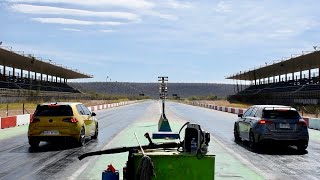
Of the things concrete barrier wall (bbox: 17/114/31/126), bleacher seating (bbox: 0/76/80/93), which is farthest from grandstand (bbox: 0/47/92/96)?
concrete barrier wall (bbox: 17/114/31/126)

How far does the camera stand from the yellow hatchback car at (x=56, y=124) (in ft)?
54.4

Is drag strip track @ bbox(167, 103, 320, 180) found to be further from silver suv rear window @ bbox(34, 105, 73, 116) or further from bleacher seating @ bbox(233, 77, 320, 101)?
bleacher seating @ bbox(233, 77, 320, 101)

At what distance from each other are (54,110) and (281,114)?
26.2ft

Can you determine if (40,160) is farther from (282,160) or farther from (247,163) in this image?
(282,160)

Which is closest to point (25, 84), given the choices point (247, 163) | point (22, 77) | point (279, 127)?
point (22, 77)

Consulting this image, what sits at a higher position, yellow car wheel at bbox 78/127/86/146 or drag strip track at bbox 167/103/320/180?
yellow car wheel at bbox 78/127/86/146

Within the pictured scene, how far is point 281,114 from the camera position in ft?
54.5

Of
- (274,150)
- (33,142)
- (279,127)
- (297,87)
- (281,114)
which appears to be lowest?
(274,150)

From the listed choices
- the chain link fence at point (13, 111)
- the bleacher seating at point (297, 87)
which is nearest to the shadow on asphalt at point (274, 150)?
the chain link fence at point (13, 111)

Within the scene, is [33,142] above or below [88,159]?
above

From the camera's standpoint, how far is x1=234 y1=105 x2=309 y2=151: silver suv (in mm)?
16203

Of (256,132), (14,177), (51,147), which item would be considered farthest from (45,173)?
(256,132)

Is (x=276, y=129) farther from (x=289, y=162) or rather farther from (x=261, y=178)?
(x=261, y=178)

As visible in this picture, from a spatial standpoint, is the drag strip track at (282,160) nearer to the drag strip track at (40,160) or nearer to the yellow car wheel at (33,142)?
the drag strip track at (40,160)
